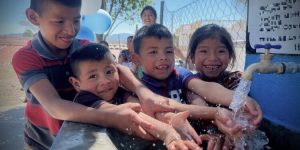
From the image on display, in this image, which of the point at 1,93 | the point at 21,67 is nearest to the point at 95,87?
the point at 21,67

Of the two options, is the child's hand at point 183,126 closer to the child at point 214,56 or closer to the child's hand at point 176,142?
the child's hand at point 176,142

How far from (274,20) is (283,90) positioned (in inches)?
19.5

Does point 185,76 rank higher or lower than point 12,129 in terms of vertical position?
higher

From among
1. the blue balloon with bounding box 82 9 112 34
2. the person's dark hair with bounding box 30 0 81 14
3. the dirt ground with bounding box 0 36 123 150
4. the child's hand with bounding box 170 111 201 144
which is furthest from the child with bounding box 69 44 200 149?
the blue balloon with bounding box 82 9 112 34

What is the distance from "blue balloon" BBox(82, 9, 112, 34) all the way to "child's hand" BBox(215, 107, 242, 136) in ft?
9.78

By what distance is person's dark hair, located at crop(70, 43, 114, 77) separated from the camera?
166 cm

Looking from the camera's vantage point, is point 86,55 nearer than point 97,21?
Yes

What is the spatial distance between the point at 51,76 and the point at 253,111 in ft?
3.83

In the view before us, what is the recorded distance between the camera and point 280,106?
1.95 metres

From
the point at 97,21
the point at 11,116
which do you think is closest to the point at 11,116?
the point at 11,116

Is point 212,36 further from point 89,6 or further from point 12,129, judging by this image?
point 12,129

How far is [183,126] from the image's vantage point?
1.37 metres

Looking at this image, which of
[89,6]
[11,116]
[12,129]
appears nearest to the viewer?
[89,6]

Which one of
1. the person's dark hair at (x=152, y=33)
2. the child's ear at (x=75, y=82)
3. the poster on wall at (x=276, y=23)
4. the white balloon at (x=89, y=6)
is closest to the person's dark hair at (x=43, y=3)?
the child's ear at (x=75, y=82)
